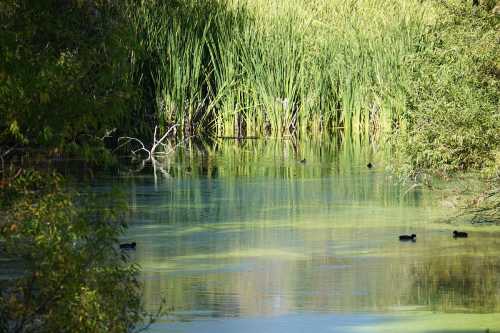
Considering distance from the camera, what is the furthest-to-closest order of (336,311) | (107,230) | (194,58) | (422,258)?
(194,58), (422,258), (336,311), (107,230)

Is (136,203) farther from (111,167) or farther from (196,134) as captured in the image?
(196,134)

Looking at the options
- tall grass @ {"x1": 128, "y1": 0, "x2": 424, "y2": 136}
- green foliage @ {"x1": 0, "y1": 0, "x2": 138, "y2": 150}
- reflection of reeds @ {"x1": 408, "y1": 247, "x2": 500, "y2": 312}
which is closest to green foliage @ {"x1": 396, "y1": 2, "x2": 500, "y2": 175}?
reflection of reeds @ {"x1": 408, "y1": 247, "x2": 500, "y2": 312}

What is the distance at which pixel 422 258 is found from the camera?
30.0 feet

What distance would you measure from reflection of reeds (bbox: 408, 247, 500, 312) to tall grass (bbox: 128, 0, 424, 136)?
8952 mm

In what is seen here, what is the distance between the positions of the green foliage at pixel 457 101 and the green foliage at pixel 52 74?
142 inches

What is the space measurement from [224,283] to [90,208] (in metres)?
2.35

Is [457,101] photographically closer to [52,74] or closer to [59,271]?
[52,74]

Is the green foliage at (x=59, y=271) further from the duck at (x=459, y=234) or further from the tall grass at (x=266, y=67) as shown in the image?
the tall grass at (x=266, y=67)

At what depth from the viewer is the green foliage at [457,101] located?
9805mm

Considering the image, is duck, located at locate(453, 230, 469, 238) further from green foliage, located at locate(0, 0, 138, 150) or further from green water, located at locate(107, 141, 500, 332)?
green foliage, located at locate(0, 0, 138, 150)

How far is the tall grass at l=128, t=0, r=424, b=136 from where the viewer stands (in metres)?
18.2

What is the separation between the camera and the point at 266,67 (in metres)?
18.5

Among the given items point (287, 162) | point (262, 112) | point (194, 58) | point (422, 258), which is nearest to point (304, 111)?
point (262, 112)

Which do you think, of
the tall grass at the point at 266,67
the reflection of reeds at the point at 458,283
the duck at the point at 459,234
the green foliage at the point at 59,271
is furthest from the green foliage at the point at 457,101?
the tall grass at the point at 266,67
